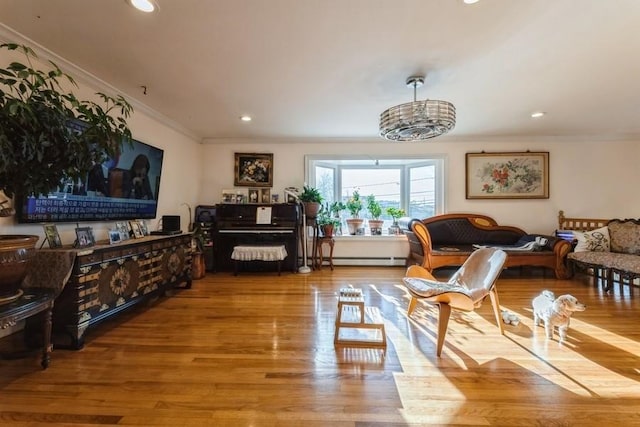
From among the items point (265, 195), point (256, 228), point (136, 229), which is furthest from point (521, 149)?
point (136, 229)

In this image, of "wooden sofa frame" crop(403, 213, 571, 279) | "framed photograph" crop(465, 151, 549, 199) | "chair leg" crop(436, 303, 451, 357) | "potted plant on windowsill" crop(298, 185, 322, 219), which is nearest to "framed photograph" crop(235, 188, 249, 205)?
"potted plant on windowsill" crop(298, 185, 322, 219)

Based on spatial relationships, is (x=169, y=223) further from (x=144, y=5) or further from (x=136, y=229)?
(x=144, y=5)

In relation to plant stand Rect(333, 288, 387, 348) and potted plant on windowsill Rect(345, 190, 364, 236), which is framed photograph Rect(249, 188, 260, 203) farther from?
plant stand Rect(333, 288, 387, 348)

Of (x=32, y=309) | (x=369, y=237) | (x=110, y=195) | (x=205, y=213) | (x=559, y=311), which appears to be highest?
(x=110, y=195)

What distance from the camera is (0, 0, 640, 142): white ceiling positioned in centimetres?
180

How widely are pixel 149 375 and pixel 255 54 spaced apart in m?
2.52

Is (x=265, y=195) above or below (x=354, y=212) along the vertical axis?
above

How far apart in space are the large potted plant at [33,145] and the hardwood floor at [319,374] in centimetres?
73

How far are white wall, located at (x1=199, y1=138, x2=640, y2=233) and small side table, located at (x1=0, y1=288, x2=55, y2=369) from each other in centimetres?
336

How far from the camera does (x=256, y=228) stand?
14.4 ft

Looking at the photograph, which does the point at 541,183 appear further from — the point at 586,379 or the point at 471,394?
the point at 471,394

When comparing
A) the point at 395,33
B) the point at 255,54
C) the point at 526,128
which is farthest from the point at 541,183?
the point at 255,54

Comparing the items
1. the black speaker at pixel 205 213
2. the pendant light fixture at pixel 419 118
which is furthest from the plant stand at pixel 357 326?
the black speaker at pixel 205 213

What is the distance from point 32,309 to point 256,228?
9.37 feet
